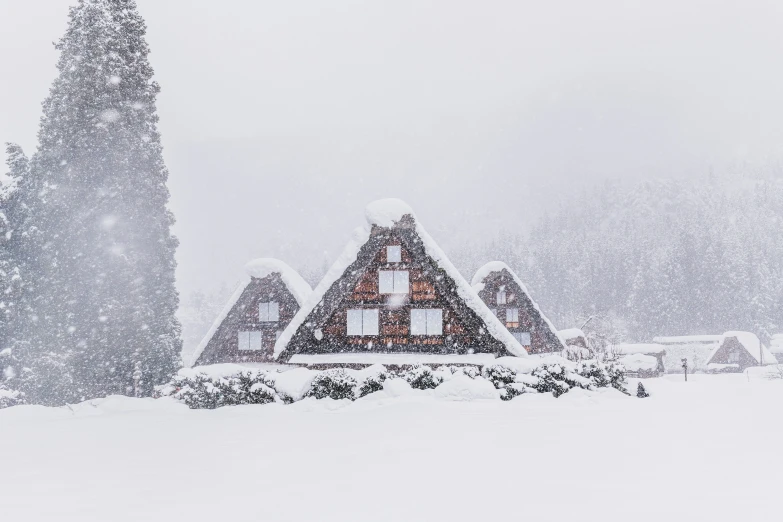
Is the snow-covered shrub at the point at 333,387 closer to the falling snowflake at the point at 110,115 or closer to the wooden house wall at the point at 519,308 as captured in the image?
the falling snowflake at the point at 110,115

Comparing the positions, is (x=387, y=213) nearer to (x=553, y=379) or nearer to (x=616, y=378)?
(x=553, y=379)

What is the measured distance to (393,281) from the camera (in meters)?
23.2

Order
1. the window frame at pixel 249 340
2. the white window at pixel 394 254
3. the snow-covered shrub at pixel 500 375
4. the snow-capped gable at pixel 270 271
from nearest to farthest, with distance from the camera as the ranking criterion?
1. the snow-covered shrub at pixel 500 375
2. the white window at pixel 394 254
3. the snow-capped gable at pixel 270 271
4. the window frame at pixel 249 340

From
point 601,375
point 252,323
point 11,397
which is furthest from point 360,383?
point 252,323

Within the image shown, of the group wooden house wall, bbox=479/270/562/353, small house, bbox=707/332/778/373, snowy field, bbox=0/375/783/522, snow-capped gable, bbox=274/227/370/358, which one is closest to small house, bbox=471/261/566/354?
wooden house wall, bbox=479/270/562/353

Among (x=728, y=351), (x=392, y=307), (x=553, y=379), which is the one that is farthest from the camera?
(x=728, y=351)

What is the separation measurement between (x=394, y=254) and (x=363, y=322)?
311 centimetres

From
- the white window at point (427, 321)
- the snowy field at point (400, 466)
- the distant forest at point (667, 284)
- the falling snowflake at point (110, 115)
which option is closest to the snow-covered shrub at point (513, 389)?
the snowy field at point (400, 466)

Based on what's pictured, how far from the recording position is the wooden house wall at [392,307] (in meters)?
22.4

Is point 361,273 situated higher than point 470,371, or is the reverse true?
point 361,273

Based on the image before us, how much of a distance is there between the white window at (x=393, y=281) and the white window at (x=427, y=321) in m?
1.10

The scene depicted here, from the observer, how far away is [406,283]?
76.0 ft

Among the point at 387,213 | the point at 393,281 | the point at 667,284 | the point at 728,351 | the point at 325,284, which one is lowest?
the point at 728,351

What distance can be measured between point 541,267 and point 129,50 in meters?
91.8
